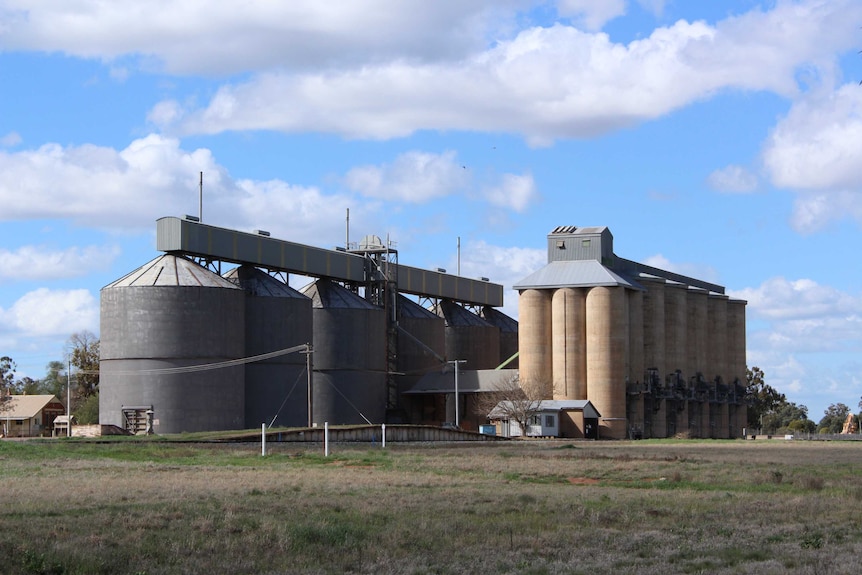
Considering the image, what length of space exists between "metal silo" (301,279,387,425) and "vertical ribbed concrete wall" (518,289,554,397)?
13.8m

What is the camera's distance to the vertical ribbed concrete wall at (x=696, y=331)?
136 meters

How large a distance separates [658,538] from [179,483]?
17170 mm

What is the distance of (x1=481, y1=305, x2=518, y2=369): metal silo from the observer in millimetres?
151625

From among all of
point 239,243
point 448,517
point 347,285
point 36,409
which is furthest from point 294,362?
point 448,517

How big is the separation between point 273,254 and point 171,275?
42.1ft

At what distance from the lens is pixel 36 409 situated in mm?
142500

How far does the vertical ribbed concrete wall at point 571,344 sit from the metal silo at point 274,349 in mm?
24905

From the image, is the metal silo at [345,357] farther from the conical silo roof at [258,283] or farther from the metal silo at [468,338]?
the metal silo at [468,338]

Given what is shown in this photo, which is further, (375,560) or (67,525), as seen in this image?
(67,525)

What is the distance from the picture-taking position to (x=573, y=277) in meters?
119

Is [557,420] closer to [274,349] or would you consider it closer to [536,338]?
[536,338]

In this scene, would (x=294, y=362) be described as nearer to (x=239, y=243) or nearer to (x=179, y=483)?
(x=239, y=243)

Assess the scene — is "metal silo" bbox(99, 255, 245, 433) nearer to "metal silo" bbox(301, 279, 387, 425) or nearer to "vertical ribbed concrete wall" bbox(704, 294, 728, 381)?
"metal silo" bbox(301, 279, 387, 425)

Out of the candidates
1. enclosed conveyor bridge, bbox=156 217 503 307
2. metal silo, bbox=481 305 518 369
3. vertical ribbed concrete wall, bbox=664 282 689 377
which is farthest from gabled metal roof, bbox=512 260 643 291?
metal silo, bbox=481 305 518 369
